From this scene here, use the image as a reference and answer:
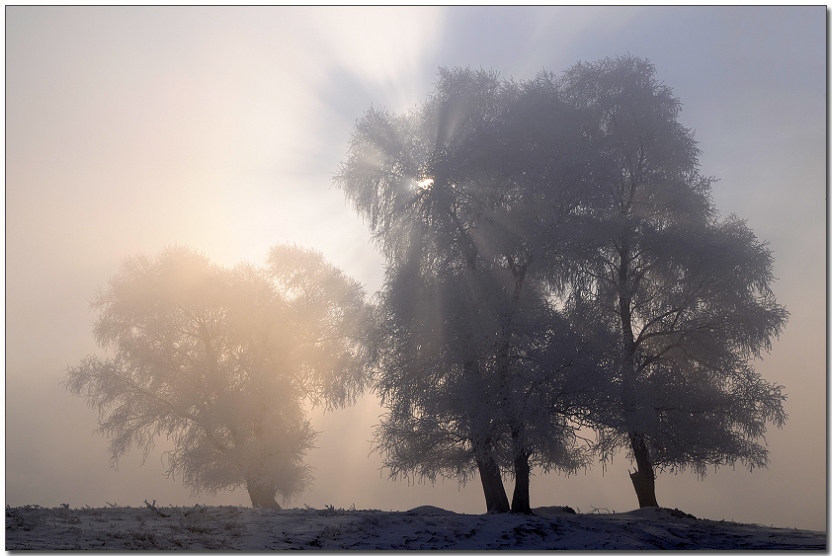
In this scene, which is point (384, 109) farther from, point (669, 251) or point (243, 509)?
point (243, 509)

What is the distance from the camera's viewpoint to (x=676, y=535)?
51.4ft

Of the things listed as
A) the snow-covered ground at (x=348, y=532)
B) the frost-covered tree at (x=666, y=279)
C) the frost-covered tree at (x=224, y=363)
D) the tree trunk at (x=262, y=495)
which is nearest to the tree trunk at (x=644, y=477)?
the frost-covered tree at (x=666, y=279)

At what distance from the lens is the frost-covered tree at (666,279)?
18938 millimetres

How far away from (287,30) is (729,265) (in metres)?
12.1

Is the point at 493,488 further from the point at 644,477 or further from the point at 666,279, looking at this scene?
the point at 666,279

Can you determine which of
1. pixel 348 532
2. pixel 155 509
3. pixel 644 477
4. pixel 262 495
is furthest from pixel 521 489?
pixel 262 495

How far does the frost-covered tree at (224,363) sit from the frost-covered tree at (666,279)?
24.9 ft

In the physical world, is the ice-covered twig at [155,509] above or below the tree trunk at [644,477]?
below

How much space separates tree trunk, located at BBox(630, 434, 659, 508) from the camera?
19.8 meters

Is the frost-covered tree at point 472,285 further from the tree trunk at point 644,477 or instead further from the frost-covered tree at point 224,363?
the frost-covered tree at point 224,363

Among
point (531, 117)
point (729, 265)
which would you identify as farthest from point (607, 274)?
point (531, 117)

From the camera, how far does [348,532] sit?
47.0ft

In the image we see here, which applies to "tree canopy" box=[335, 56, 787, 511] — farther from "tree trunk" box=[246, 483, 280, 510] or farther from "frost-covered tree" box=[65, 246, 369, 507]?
"tree trunk" box=[246, 483, 280, 510]

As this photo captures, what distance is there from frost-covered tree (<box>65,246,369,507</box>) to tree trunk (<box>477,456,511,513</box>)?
5.19 m
